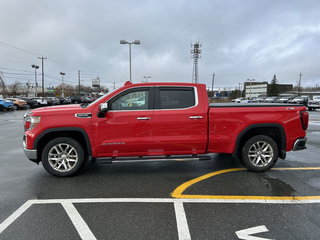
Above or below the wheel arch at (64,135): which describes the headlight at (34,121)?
above

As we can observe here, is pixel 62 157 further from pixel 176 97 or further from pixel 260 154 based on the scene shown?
pixel 260 154

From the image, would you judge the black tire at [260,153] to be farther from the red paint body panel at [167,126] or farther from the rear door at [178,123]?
the rear door at [178,123]

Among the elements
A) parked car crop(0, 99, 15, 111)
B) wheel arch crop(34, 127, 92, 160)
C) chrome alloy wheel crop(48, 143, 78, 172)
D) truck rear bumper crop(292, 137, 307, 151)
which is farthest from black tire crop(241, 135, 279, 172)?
parked car crop(0, 99, 15, 111)

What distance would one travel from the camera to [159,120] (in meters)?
4.43

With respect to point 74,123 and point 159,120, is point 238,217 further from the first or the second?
point 74,123

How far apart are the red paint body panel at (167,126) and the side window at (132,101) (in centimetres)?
12

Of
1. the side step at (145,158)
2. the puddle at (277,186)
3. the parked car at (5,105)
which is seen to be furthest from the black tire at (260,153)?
the parked car at (5,105)

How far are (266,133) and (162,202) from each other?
9.44 ft

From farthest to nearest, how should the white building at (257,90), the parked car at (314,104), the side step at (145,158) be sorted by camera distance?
1. the white building at (257,90)
2. the parked car at (314,104)
3. the side step at (145,158)

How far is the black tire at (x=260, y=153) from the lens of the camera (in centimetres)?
475

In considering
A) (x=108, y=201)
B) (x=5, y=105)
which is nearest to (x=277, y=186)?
(x=108, y=201)

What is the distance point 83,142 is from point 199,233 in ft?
9.75

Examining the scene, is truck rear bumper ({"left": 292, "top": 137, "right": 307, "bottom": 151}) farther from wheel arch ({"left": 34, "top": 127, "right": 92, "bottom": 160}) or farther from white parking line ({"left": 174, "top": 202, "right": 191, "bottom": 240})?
wheel arch ({"left": 34, "top": 127, "right": 92, "bottom": 160})

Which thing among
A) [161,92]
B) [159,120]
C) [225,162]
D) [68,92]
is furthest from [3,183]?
[68,92]
